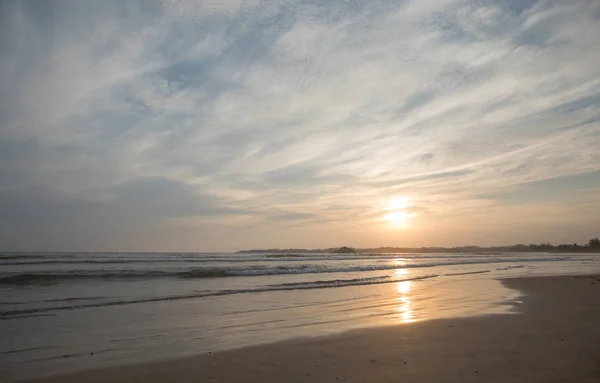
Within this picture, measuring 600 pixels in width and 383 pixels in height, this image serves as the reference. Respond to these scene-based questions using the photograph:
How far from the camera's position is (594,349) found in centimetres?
699

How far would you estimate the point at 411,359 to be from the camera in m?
6.74

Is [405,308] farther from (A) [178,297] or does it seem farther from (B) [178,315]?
(A) [178,297]

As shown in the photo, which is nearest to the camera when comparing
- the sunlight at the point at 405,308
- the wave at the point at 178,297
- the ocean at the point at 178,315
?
the ocean at the point at 178,315

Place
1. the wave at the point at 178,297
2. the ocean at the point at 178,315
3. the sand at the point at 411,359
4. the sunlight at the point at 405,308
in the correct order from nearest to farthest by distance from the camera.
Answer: the sand at the point at 411,359 < the ocean at the point at 178,315 < the sunlight at the point at 405,308 < the wave at the point at 178,297

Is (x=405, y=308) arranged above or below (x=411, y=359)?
below

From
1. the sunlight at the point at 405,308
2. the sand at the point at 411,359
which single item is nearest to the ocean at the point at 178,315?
the sunlight at the point at 405,308

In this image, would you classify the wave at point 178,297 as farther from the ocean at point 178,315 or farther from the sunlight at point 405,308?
the sunlight at point 405,308

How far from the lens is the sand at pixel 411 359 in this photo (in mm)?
5852

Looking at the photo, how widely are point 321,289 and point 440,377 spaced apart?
1314 centimetres

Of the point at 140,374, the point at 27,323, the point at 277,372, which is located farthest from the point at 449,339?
the point at 27,323

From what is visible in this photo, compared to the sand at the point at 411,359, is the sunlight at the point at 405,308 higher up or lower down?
lower down

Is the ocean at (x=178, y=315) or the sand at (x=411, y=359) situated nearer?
the sand at (x=411, y=359)

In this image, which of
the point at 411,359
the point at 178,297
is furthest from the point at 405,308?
the point at 178,297

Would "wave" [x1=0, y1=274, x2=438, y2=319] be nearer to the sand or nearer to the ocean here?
the ocean
